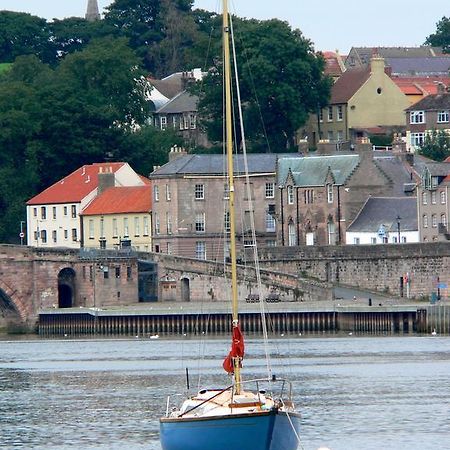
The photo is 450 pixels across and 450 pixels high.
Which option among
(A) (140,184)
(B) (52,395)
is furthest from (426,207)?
(B) (52,395)

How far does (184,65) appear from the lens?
190 m

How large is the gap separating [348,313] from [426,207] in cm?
1499

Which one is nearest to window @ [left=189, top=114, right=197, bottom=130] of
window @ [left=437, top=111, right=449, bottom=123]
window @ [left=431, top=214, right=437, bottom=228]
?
window @ [left=437, top=111, right=449, bottom=123]

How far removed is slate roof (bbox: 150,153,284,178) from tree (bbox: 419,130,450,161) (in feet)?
60.4

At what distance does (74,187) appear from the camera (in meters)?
130

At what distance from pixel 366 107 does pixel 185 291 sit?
126 feet

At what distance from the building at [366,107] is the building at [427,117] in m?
2.26

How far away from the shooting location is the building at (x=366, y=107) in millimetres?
148000

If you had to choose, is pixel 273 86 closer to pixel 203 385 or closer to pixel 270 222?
pixel 270 222

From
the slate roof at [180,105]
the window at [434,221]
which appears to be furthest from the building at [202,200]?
the slate roof at [180,105]

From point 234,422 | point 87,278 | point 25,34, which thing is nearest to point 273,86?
point 87,278

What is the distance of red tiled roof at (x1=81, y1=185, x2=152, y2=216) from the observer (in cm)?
12488

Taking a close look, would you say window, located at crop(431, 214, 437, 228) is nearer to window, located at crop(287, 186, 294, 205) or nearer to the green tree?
window, located at crop(287, 186, 294, 205)

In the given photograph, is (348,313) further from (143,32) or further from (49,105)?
(143,32)
